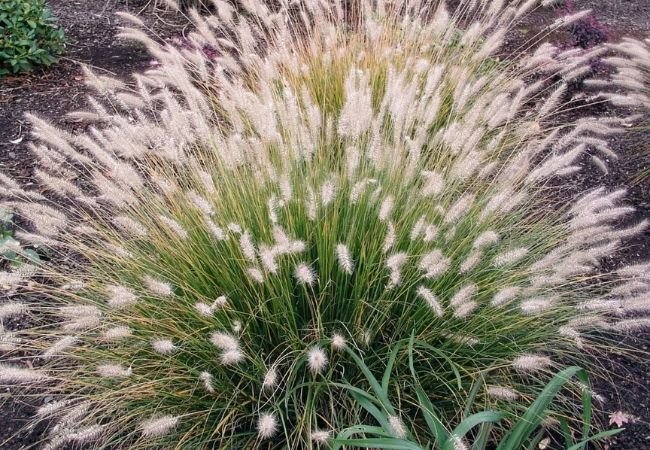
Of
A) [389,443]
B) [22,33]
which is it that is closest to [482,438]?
[389,443]

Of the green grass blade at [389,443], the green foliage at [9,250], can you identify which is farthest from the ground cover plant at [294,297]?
the green foliage at [9,250]

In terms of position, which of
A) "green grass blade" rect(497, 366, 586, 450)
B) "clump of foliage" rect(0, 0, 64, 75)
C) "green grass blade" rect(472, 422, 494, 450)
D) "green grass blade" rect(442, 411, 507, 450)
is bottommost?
"green grass blade" rect(472, 422, 494, 450)

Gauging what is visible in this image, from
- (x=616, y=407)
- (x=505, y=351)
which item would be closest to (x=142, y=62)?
(x=505, y=351)

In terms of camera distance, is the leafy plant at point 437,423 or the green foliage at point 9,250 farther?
the green foliage at point 9,250

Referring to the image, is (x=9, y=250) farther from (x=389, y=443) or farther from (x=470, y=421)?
(x=470, y=421)

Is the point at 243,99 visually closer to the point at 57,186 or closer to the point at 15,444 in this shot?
the point at 57,186

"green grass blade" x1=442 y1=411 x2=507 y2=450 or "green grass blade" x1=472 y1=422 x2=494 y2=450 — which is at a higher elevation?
"green grass blade" x1=442 y1=411 x2=507 y2=450

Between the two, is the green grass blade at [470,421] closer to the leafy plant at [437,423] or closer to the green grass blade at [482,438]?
the leafy plant at [437,423]

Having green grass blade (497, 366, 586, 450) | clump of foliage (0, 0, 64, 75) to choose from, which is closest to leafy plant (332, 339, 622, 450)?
green grass blade (497, 366, 586, 450)

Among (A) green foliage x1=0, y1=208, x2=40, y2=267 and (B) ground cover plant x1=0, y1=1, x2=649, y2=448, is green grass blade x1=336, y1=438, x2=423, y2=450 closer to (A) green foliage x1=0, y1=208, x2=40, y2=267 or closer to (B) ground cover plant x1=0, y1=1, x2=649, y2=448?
(B) ground cover plant x1=0, y1=1, x2=649, y2=448
